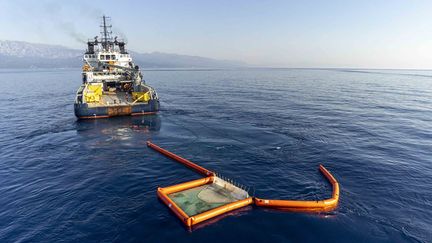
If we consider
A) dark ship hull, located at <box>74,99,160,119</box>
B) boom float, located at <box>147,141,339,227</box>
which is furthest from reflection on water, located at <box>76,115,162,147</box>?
boom float, located at <box>147,141,339,227</box>

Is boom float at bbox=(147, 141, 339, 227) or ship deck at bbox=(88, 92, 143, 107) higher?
ship deck at bbox=(88, 92, 143, 107)

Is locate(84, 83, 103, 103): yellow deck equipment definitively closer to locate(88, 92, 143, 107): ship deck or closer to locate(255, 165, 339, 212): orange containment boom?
locate(88, 92, 143, 107): ship deck

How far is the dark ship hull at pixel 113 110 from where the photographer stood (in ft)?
161

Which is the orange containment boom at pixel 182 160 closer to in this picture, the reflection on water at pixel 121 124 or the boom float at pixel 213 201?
the boom float at pixel 213 201

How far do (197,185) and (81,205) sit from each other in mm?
10259

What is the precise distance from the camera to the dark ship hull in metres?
49.2

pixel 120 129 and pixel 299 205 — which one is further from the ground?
pixel 120 129

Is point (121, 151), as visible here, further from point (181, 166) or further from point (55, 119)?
point (55, 119)

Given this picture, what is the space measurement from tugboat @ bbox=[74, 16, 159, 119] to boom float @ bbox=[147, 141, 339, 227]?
32.9 metres

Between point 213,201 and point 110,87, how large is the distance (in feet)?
196

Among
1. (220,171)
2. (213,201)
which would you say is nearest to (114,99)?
(220,171)

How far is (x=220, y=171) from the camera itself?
29.0 metres

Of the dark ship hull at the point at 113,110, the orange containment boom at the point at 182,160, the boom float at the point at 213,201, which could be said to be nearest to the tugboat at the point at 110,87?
the dark ship hull at the point at 113,110

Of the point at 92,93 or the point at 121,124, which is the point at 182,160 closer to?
the point at 121,124
